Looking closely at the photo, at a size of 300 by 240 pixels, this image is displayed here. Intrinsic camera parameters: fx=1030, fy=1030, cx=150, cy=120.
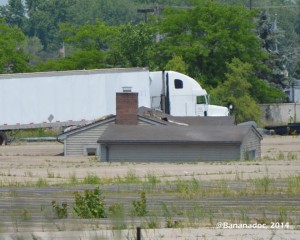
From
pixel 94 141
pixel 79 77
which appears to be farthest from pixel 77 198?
pixel 79 77

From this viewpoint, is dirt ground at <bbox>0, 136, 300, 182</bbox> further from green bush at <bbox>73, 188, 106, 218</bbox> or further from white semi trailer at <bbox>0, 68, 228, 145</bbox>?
green bush at <bbox>73, 188, 106, 218</bbox>

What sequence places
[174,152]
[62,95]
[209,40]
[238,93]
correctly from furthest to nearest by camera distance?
[209,40]
[238,93]
[62,95]
[174,152]

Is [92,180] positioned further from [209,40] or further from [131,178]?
[209,40]

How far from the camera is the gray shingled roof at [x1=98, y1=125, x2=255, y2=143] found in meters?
49.4

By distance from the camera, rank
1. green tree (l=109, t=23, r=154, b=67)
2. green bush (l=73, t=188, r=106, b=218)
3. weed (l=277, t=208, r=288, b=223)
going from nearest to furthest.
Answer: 1. weed (l=277, t=208, r=288, b=223)
2. green bush (l=73, t=188, r=106, b=218)
3. green tree (l=109, t=23, r=154, b=67)

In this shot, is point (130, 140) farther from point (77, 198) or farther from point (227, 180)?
point (77, 198)

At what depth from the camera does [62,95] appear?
201 feet

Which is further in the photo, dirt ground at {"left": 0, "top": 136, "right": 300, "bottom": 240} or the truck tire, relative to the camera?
the truck tire

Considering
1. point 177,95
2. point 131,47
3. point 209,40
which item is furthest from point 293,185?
point 131,47

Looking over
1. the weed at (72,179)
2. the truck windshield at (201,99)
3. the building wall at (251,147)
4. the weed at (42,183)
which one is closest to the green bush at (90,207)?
the weed at (42,183)

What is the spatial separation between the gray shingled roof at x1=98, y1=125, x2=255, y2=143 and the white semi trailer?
9.21 meters

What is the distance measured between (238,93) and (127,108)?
31234 mm

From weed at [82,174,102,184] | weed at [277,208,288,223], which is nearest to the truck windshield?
weed at [82,174,102,184]

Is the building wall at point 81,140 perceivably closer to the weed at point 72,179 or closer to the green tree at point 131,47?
the weed at point 72,179
